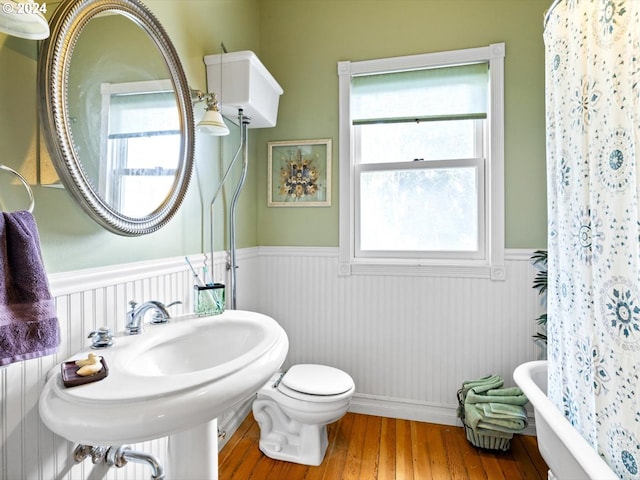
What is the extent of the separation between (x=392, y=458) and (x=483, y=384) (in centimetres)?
63

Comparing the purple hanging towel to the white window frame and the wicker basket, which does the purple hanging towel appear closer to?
the white window frame

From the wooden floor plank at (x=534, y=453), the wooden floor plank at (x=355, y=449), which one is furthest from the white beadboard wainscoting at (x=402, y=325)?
the wooden floor plank at (x=534, y=453)

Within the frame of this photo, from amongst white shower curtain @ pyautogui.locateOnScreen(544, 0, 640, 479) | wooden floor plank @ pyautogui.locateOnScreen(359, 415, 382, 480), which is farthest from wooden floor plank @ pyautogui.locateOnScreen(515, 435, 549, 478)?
wooden floor plank @ pyautogui.locateOnScreen(359, 415, 382, 480)

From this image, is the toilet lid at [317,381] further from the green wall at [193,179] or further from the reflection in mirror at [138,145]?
the reflection in mirror at [138,145]

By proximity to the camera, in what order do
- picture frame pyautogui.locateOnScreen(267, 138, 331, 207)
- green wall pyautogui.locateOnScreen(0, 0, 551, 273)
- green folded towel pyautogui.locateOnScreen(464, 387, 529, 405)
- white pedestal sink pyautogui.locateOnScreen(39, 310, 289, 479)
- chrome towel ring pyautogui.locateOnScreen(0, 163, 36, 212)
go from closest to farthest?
white pedestal sink pyautogui.locateOnScreen(39, 310, 289, 479) → chrome towel ring pyautogui.locateOnScreen(0, 163, 36, 212) → green wall pyautogui.locateOnScreen(0, 0, 551, 273) → green folded towel pyautogui.locateOnScreen(464, 387, 529, 405) → picture frame pyautogui.locateOnScreen(267, 138, 331, 207)

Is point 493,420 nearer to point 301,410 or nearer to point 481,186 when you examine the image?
point 301,410

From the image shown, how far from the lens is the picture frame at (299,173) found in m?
2.19

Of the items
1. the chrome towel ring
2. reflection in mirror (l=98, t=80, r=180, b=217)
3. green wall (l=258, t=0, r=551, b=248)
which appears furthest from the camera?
green wall (l=258, t=0, r=551, b=248)

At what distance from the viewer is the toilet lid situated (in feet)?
5.27

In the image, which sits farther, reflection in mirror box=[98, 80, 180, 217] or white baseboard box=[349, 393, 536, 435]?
white baseboard box=[349, 393, 536, 435]

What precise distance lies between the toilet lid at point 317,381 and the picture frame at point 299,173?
1024 mm

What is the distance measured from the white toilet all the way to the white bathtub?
2.58 ft

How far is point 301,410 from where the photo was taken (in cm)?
159

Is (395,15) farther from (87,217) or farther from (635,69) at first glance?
(87,217)
